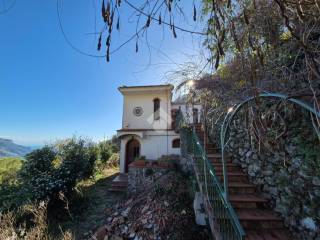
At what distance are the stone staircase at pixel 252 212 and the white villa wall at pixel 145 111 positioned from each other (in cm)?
762

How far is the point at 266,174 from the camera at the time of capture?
155 inches

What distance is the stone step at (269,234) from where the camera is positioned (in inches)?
120

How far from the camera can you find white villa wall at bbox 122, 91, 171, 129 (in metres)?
12.3

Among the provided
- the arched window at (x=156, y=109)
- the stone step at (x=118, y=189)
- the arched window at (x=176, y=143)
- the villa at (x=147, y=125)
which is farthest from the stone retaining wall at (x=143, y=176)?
the arched window at (x=156, y=109)

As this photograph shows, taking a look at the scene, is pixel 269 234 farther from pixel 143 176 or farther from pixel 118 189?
pixel 118 189

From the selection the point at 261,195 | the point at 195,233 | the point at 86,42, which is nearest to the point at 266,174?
the point at 261,195

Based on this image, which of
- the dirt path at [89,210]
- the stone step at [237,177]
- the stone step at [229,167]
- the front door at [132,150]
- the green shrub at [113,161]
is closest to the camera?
the stone step at [237,177]

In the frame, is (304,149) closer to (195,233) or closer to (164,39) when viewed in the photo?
(164,39)

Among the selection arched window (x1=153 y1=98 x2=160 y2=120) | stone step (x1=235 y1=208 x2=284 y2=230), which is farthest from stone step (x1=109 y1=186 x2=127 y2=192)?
stone step (x1=235 y1=208 x2=284 y2=230)

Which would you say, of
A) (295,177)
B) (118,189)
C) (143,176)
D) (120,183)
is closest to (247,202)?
(295,177)

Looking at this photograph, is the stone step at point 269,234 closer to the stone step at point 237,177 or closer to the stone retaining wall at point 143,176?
the stone step at point 237,177

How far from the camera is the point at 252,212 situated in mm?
3629

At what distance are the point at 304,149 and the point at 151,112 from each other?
395 inches

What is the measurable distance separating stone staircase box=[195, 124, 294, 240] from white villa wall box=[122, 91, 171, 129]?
25.0ft
